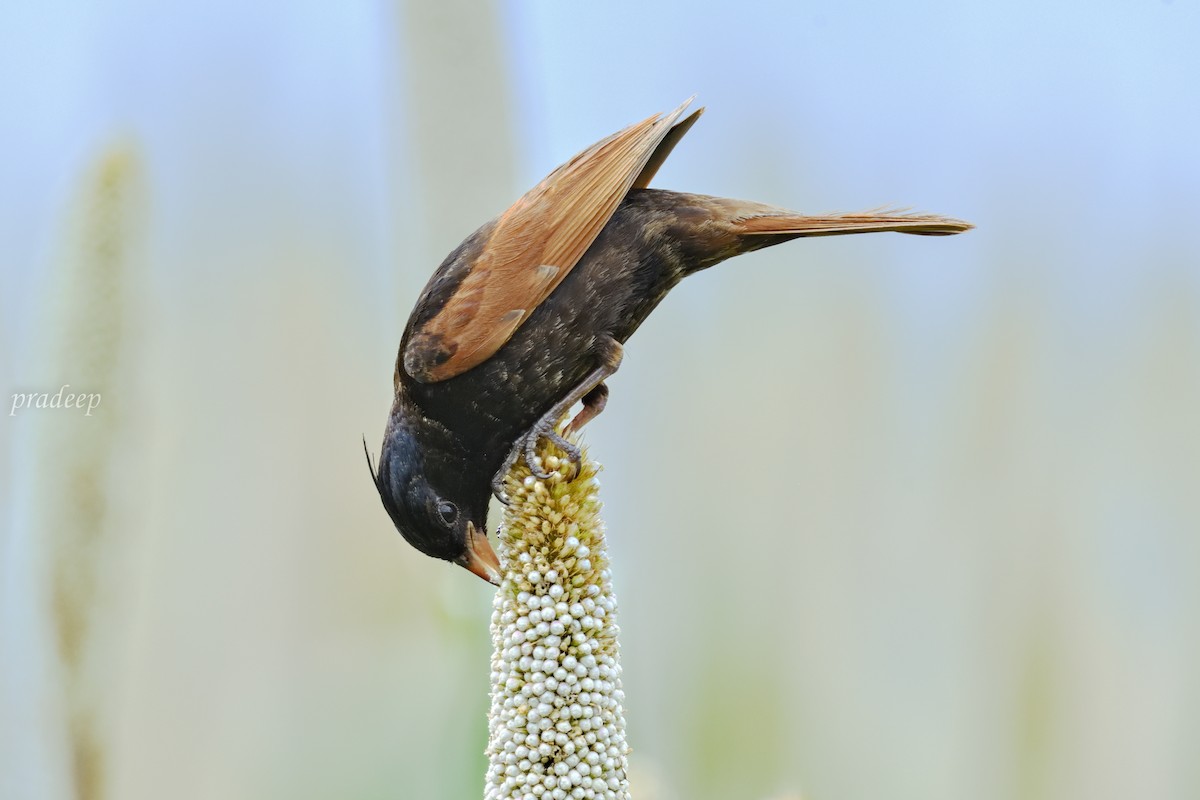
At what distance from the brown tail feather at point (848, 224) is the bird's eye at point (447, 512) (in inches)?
19.2

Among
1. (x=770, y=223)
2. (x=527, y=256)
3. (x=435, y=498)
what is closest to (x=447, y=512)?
(x=435, y=498)

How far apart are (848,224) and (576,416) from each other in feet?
1.35

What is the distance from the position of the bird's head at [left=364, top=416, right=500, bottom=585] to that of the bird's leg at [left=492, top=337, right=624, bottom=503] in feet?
0.17

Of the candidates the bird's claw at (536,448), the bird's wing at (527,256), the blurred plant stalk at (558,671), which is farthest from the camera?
the bird's wing at (527,256)

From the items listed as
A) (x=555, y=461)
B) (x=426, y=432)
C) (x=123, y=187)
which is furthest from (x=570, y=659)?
(x=123, y=187)

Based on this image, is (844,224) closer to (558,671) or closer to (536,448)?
(536,448)

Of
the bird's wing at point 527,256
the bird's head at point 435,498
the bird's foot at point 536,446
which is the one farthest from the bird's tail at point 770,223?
the bird's head at point 435,498

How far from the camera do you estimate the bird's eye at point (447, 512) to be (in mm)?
1184

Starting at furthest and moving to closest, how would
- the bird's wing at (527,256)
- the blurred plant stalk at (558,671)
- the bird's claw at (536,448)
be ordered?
the bird's wing at (527,256) < the bird's claw at (536,448) < the blurred plant stalk at (558,671)

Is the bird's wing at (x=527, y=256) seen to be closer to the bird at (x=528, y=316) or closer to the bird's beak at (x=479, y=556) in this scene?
the bird at (x=528, y=316)

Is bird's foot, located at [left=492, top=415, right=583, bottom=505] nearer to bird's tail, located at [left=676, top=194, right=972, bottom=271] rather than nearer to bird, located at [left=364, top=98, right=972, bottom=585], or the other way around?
bird, located at [left=364, top=98, right=972, bottom=585]

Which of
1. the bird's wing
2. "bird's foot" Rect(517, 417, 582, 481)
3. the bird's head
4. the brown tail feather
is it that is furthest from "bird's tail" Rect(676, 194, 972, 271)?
the bird's head

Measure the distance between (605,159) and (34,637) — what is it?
82cm

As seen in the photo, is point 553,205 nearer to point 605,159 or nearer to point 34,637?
point 605,159
